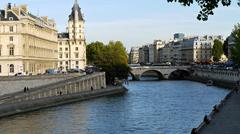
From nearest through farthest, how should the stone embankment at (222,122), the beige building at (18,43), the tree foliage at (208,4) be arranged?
the tree foliage at (208,4) → the stone embankment at (222,122) → the beige building at (18,43)

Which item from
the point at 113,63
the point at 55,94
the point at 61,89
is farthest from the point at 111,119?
the point at 113,63

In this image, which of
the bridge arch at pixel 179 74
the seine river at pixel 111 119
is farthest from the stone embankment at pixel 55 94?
the bridge arch at pixel 179 74

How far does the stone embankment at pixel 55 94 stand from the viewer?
4685 cm

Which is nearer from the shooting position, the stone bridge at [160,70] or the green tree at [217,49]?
the stone bridge at [160,70]

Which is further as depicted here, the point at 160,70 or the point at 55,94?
the point at 160,70

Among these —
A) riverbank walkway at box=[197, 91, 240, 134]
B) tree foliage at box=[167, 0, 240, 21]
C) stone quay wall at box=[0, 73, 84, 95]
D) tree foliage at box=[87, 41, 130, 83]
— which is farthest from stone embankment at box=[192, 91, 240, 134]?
tree foliage at box=[87, 41, 130, 83]

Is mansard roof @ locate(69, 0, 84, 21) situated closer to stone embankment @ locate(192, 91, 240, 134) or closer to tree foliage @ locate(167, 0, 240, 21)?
stone embankment @ locate(192, 91, 240, 134)

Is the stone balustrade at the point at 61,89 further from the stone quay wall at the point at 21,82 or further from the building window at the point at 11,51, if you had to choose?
the building window at the point at 11,51

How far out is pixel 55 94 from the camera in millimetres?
60375

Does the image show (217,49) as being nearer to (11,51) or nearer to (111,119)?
(11,51)

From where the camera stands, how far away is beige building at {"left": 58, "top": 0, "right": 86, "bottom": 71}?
13412 cm

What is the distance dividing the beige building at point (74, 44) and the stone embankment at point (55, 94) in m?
53.1

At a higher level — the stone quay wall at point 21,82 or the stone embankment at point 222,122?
the stone quay wall at point 21,82

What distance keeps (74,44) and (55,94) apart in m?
76.0
